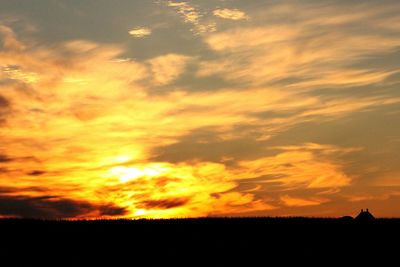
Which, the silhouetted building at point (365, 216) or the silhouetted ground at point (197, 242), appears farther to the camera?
the silhouetted building at point (365, 216)

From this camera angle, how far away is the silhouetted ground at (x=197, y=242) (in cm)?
5034

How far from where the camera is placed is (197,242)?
Result: 181 feet

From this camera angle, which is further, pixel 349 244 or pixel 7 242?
pixel 349 244

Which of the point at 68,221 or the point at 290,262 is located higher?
the point at 68,221

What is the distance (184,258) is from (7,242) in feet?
45.4

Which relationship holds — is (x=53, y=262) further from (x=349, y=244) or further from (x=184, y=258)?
(x=349, y=244)

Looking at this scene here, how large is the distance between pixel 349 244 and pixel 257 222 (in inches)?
365

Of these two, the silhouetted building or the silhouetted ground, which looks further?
the silhouetted building

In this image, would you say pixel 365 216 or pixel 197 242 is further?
pixel 365 216

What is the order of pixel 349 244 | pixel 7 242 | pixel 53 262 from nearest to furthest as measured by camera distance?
pixel 53 262
pixel 7 242
pixel 349 244

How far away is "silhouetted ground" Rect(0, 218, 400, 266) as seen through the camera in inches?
1982

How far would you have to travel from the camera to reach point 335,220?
6412 cm

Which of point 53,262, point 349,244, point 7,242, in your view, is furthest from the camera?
point 349,244

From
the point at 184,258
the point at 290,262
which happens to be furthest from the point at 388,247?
the point at 184,258
